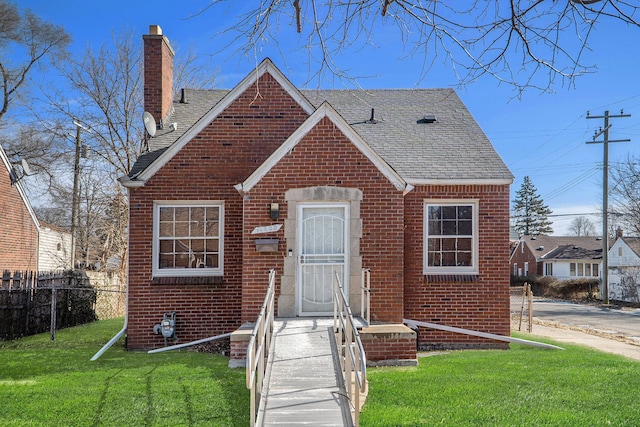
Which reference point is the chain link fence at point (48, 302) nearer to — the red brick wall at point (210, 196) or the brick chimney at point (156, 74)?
the red brick wall at point (210, 196)

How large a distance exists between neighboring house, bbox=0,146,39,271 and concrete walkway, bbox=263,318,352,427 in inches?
597

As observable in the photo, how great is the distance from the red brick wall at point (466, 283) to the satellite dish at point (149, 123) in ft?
20.4

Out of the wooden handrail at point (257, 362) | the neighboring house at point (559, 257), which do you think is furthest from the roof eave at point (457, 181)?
the neighboring house at point (559, 257)

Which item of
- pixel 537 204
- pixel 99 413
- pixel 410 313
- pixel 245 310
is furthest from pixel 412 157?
pixel 537 204

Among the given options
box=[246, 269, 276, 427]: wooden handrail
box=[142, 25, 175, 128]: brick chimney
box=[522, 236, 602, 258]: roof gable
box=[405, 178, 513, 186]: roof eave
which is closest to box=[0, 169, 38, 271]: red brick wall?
box=[142, 25, 175, 128]: brick chimney

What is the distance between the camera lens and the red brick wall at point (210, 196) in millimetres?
11852

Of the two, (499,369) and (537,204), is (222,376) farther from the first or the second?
(537,204)

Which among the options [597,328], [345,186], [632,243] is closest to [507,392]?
[345,186]

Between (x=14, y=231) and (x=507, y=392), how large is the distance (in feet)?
65.8

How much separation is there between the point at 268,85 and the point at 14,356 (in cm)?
779

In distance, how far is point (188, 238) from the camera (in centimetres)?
1209

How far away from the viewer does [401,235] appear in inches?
429

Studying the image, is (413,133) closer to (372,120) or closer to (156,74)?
(372,120)

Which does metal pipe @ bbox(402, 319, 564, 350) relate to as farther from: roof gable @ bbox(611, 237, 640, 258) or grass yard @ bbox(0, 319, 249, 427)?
roof gable @ bbox(611, 237, 640, 258)
